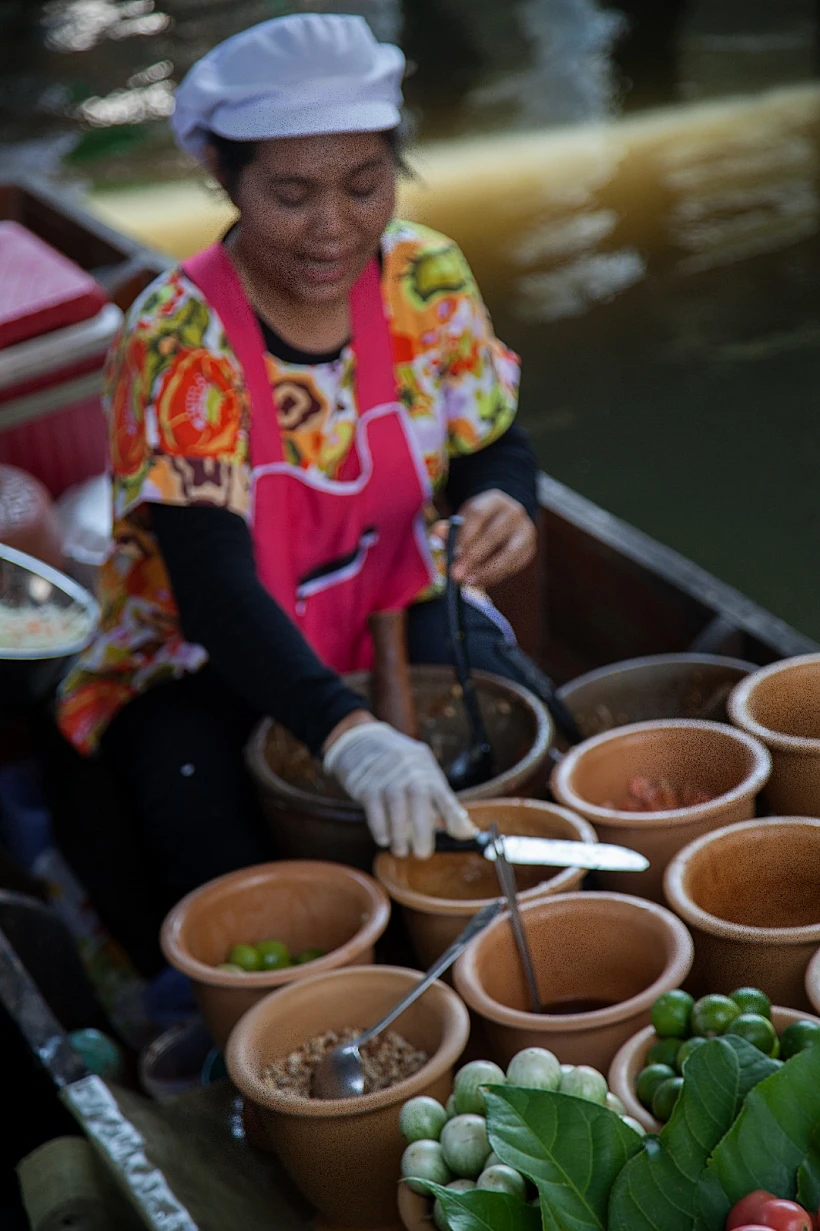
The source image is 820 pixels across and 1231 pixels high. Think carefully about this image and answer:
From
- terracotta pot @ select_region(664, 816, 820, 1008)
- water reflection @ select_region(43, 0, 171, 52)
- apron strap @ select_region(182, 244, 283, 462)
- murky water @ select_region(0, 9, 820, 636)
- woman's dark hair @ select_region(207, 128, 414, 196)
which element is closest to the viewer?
terracotta pot @ select_region(664, 816, 820, 1008)

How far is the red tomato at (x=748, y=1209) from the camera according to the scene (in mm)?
1074

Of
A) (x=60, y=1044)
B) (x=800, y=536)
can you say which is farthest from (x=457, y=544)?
(x=800, y=536)

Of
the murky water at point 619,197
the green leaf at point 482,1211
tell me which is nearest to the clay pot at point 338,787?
the green leaf at point 482,1211

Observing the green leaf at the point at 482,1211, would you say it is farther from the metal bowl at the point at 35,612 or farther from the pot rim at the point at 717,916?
the metal bowl at the point at 35,612

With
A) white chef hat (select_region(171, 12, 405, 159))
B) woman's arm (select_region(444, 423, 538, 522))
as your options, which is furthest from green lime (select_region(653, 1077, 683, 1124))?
white chef hat (select_region(171, 12, 405, 159))

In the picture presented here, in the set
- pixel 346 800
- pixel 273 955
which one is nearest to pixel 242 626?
pixel 346 800

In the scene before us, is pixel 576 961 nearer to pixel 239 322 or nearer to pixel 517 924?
pixel 517 924

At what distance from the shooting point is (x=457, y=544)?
205 cm

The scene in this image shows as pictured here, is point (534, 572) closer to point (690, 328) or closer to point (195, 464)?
point (195, 464)

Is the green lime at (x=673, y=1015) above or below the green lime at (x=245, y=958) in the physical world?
above

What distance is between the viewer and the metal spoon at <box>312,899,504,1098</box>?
1417 mm

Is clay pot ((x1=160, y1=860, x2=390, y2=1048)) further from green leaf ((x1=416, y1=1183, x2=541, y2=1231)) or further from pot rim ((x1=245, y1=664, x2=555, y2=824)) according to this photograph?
green leaf ((x1=416, y1=1183, x2=541, y2=1231))

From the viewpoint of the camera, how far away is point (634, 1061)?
137 cm

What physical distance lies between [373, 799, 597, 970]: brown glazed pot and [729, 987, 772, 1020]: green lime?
279mm
